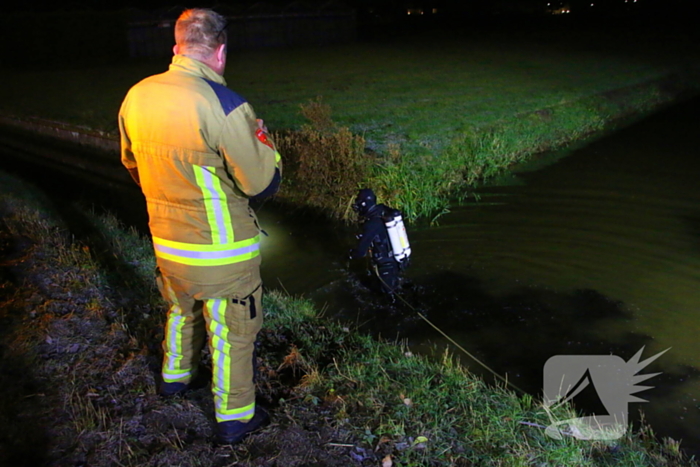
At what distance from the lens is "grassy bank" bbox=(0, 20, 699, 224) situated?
8930mm

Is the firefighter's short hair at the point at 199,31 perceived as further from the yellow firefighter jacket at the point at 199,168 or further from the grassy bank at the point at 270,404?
the grassy bank at the point at 270,404

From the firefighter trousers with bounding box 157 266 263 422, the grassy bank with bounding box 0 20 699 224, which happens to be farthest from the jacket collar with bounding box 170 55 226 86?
the grassy bank with bounding box 0 20 699 224

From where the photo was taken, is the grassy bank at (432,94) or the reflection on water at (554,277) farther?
the grassy bank at (432,94)

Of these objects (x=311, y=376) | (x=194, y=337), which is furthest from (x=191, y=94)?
(x=311, y=376)

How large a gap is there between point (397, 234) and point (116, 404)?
9.43ft

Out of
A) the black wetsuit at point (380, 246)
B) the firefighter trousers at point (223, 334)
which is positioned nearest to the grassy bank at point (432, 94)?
the black wetsuit at point (380, 246)

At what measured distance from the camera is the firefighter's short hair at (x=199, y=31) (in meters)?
2.57

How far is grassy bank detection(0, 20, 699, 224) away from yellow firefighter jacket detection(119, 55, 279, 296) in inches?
210

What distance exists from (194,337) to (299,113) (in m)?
9.47

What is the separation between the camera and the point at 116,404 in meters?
3.41

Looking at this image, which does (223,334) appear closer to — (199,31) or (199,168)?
(199,168)

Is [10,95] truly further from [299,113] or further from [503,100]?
[503,100]

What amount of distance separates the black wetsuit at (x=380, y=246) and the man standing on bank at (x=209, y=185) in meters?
2.46

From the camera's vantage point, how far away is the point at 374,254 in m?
5.55
